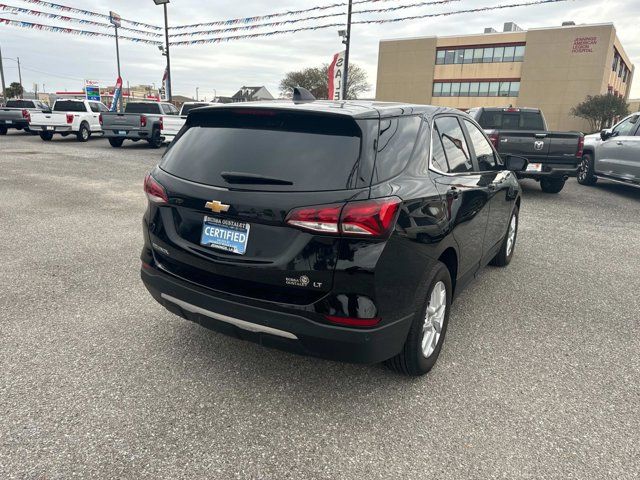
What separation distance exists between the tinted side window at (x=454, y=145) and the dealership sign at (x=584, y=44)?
5917cm

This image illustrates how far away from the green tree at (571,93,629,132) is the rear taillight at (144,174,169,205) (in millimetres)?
51535

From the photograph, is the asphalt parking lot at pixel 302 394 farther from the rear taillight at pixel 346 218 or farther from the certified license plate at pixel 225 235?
the rear taillight at pixel 346 218

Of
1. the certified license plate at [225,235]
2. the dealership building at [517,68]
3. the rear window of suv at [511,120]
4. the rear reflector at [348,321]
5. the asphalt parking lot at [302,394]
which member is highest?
the dealership building at [517,68]

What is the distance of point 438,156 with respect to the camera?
10.2ft

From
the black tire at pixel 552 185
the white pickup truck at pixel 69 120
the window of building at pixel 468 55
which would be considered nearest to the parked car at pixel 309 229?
the black tire at pixel 552 185

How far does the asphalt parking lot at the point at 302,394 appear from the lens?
226 centimetres

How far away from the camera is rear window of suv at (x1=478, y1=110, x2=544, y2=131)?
37.8 feet

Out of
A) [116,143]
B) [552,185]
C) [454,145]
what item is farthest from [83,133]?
[454,145]

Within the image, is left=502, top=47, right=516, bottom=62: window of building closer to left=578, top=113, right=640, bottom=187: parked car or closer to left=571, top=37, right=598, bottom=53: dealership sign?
left=571, top=37, right=598, bottom=53: dealership sign

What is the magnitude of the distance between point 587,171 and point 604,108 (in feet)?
131

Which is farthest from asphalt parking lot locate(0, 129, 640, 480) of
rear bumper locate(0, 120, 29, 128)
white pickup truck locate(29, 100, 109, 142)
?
rear bumper locate(0, 120, 29, 128)

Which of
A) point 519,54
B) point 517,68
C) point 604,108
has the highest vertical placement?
point 519,54

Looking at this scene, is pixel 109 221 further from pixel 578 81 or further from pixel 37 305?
pixel 578 81

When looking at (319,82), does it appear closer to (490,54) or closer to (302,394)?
(490,54)
